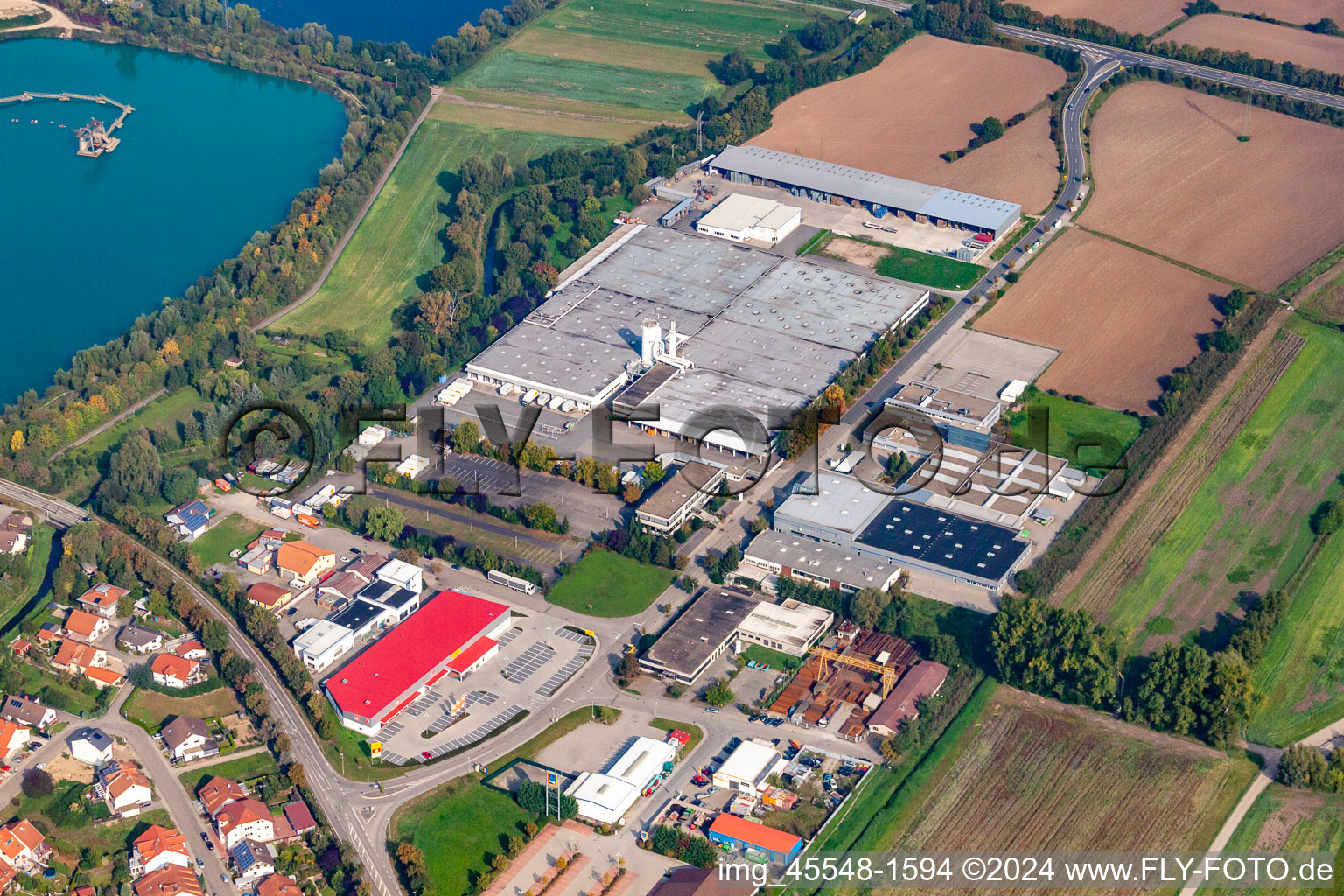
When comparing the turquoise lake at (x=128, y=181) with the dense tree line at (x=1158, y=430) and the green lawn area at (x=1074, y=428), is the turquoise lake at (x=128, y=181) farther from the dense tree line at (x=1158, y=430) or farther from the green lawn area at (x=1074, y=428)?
the dense tree line at (x=1158, y=430)

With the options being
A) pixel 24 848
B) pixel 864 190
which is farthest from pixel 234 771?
pixel 864 190

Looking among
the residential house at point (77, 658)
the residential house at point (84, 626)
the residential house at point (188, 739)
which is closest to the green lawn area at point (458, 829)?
the residential house at point (188, 739)

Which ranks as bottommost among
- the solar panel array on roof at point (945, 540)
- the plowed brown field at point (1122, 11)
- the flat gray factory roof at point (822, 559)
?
the flat gray factory roof at point (822, 559)

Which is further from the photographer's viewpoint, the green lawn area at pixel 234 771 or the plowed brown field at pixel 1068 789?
the green lawn area at pixel 234 771

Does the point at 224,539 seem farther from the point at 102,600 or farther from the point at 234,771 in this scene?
the point at 234,771

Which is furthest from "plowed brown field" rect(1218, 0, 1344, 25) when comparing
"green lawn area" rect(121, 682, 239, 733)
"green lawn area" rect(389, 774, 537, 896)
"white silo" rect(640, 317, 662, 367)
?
"green lawn area" rect(121, 682, 239, 733)
